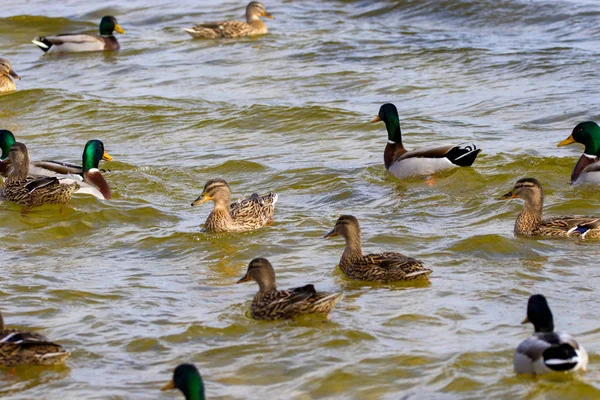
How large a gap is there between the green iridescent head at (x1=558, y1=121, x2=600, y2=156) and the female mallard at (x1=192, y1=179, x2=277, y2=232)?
4.20 metres

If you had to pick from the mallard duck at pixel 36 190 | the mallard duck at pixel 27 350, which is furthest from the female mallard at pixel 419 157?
the mallard duck at pixel 27 350

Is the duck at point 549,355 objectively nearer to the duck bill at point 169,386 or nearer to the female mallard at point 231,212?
the duck bill at point 169,386

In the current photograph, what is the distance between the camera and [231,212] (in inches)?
490

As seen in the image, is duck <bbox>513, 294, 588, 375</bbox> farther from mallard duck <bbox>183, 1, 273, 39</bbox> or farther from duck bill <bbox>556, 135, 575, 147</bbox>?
mallard duck <bbox>183, 1, 273, 39</bbox>

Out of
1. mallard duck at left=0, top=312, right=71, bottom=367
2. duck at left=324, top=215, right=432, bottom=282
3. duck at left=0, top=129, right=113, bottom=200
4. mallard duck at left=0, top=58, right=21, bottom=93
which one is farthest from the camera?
mallard duck at left=0, top=58, right=21, bottom=93

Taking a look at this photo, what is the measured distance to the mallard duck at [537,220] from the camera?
11414 millimetres

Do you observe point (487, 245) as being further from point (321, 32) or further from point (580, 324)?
A: point (321, 32)

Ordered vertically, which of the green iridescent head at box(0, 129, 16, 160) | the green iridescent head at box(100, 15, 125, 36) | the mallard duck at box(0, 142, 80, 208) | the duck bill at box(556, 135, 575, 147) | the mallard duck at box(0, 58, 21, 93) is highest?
the green iridescent head at box(100, 15, 125, 36)

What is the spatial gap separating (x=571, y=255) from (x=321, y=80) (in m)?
10.4

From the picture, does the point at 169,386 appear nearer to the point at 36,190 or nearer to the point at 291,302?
the point at 291,302

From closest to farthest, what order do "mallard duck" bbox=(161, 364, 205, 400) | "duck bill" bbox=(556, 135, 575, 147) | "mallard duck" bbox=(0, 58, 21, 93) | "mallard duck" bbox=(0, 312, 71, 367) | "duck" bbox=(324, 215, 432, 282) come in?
"mallard duck" bbox=(161, 364, 205, 400), "mallard duck" bbox=(0, 312, 71, 367), "duck" bbox=(324, 215, 432, 282), "duck bill" bbox=(556, 135, 575, 147), "mallard duck" bbox=(0, 58, 21, 93)

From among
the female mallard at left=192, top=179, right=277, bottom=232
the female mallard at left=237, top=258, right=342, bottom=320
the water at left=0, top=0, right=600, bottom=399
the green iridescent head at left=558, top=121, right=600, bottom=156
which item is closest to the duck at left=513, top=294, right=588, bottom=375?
the water at left=0, top=0, right=600, bottom=399

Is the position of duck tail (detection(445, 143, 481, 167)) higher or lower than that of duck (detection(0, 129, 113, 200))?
lower

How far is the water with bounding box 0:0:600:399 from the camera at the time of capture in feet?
27.5
